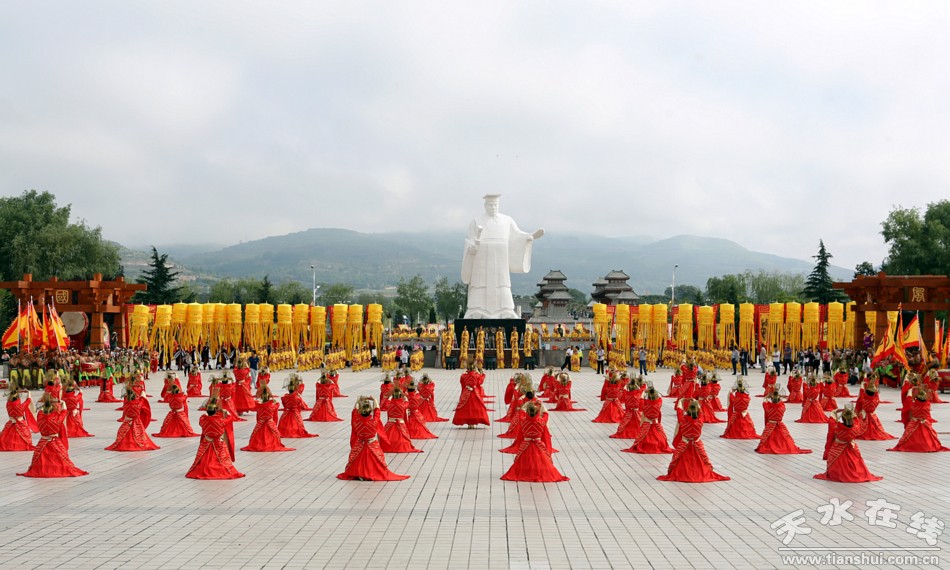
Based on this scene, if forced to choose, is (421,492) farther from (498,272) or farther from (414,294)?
(414,294)

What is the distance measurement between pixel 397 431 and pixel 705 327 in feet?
112

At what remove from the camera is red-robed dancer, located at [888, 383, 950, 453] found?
17.3 m

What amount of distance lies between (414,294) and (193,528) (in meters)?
108

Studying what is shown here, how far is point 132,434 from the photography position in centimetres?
1753

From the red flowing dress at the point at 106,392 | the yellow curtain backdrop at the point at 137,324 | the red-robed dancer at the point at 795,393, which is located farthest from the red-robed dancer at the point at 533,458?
the yellow curtain backdrop at the point at 137,324

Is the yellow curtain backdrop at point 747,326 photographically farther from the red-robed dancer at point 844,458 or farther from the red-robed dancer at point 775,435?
the red-robed dancer at point 844,458

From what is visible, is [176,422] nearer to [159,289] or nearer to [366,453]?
[366,453]

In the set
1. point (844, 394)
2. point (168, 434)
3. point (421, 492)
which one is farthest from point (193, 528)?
point (844, 394)

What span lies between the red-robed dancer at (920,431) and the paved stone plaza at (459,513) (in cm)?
34

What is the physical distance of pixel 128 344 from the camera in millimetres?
42969

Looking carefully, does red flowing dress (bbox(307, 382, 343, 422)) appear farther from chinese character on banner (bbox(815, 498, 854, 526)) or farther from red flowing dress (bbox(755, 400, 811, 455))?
chinese character on banner (bbox(815, 498, 854, 526))

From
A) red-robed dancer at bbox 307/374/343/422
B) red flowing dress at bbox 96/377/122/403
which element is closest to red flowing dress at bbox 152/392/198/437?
red-robed dancer at bbox 307/374/343/422

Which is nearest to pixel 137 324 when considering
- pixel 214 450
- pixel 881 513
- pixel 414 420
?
pixel 414 420

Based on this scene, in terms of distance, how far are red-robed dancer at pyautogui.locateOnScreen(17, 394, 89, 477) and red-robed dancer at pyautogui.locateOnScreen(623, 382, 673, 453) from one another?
9693 mm
